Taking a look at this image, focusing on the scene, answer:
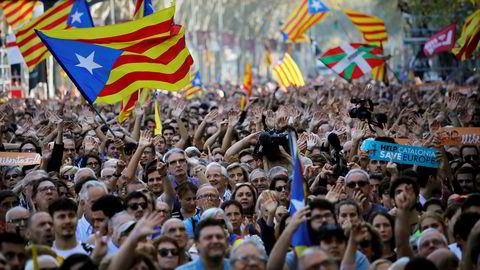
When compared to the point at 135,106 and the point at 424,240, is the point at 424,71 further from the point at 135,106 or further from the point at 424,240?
the point at 424,240

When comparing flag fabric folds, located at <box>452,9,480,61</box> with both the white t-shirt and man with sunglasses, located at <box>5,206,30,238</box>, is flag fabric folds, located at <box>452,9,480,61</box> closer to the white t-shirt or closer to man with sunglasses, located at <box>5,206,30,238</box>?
man with sunglasses, located at <box>5,206,30,238</box>

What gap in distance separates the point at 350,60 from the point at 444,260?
18294 millimetres

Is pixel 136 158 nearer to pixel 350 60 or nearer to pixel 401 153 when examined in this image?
pixel 401 153

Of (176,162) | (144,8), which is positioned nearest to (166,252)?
(176,162)

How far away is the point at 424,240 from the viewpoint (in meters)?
8.98

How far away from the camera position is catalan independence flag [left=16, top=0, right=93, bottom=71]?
22439mm

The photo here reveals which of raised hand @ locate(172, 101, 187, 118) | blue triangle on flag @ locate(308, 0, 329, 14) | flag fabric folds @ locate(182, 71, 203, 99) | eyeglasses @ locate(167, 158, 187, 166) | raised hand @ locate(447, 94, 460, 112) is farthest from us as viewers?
blue triangle on flag @ locate(308, 0, 329, 14)

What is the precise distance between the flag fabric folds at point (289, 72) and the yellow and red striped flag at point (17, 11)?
20.0 feet

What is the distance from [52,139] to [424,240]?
809 centimetres

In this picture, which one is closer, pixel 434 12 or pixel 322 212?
pixel 322 212

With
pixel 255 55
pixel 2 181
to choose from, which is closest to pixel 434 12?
pixel 2 181

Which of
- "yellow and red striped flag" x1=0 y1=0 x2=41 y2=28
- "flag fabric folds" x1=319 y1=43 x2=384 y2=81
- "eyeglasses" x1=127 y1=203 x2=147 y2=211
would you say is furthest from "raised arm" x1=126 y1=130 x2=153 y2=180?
"yellow and red striped flag" x1=0 y1=0 x2=41 y2=28

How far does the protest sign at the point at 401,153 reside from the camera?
40.3ft

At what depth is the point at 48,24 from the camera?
78.4 ft
